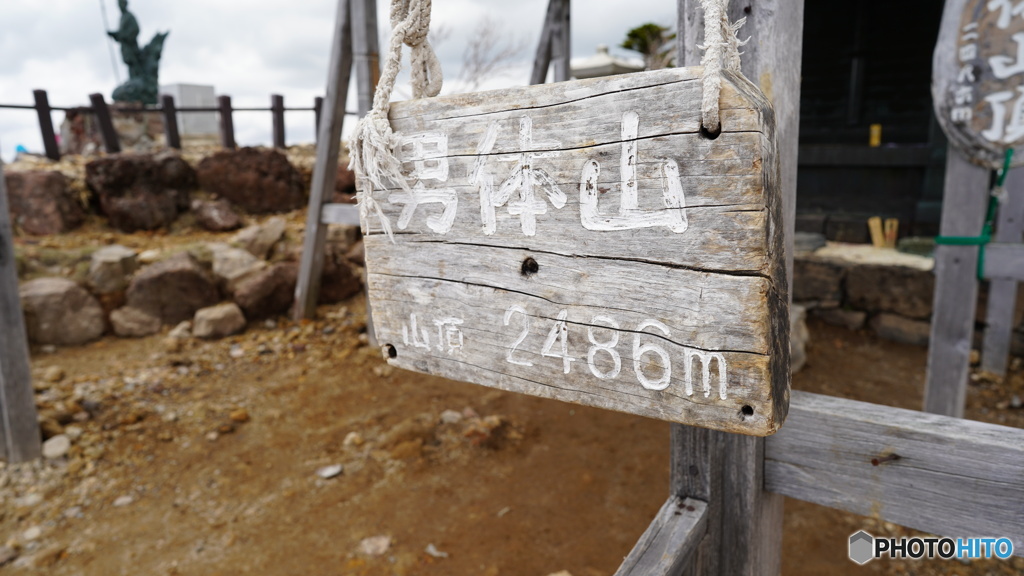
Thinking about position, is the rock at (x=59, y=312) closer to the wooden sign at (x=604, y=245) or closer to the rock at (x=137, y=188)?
the rock at (x=137, y=188)

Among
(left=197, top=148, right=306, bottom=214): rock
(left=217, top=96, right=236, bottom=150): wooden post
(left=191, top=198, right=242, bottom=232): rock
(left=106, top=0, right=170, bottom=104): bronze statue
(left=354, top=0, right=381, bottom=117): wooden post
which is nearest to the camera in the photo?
(left=354, top=0, right=381, bottom=117): wooden post

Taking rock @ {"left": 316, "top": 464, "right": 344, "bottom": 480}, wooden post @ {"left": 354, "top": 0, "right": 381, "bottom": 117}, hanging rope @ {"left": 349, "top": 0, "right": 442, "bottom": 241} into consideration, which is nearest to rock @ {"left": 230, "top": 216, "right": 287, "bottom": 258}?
wooden post @ {"left": 354, "top": 0, "right": 381, "bottom": 117}

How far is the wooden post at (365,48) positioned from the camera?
4082 mm

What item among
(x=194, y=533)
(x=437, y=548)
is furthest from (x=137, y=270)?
(x=437, y=548)

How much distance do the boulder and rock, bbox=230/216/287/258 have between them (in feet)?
3.34

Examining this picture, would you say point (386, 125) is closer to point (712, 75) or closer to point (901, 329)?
point (712, 75)

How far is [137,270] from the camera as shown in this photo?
478 cm

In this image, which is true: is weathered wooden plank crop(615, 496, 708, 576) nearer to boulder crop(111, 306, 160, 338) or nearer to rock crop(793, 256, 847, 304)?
rock crop(793, 256, 847, 304)

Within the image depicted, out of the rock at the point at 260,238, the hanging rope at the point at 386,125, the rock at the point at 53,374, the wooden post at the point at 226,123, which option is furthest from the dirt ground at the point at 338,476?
the wooden post at the point at 226,123

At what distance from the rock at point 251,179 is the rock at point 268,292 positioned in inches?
65.1

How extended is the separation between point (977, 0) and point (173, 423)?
13.5 ft

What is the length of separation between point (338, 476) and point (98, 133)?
8624 millimetres

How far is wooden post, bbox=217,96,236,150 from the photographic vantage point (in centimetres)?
872

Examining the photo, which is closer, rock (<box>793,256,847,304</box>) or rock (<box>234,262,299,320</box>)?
rock (<box>234,262,299,320</box>)
